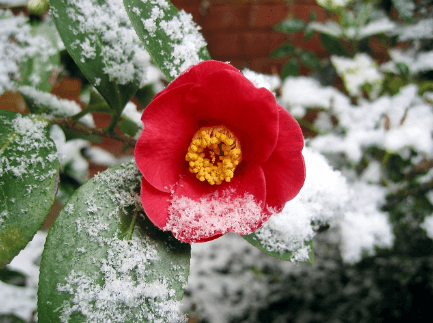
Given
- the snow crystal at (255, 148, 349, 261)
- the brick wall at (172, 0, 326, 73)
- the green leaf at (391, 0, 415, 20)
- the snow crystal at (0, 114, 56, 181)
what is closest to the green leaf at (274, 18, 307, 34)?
the green leaf at (391, 0, 415, 20)

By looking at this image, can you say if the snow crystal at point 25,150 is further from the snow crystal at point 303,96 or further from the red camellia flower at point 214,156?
the snow crystal at point 303,96

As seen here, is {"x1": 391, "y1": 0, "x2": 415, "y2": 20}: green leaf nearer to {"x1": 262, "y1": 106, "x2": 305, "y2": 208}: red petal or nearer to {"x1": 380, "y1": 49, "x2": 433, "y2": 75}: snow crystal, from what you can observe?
{"x1": 380, "y1": 49, "x2": 433, "y2": 75}: snow crystal

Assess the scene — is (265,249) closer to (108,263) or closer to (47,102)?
(108,263)

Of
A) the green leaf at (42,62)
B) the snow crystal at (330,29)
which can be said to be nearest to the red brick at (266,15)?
the snow crystal at (330,29)

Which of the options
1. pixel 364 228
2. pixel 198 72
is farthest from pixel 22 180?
pixel 364 228

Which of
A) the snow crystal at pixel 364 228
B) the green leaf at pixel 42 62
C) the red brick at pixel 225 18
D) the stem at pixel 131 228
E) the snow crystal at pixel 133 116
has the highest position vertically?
the green leaf at pixel 42 62

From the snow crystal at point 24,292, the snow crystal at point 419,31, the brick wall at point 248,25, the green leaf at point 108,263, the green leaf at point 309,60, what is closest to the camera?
the green leaf at point 108,263
